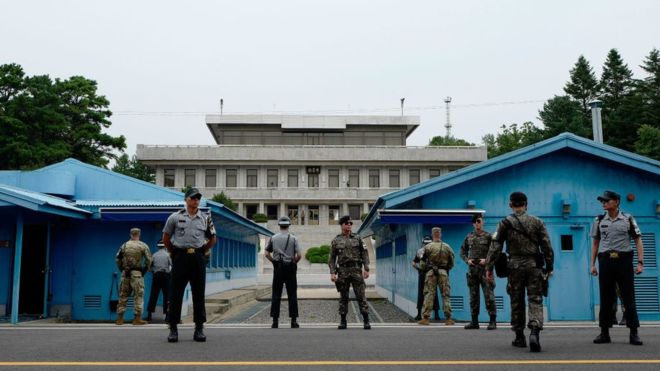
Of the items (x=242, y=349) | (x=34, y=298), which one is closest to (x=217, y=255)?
(x=34, y=298)

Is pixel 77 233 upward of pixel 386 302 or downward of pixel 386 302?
upward

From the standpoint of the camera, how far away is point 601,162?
1484cm

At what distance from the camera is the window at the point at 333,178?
77.2 m

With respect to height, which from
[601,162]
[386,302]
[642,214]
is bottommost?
[386,302]

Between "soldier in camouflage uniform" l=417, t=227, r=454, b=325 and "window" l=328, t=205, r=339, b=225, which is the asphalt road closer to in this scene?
"soldier in camouflage uniform" l=417, t=227, r=454, b=325

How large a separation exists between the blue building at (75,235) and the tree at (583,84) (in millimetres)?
61837

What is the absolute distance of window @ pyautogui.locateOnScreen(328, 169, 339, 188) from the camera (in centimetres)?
7725

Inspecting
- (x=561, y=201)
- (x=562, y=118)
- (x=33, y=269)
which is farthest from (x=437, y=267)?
(x=562, y=118)

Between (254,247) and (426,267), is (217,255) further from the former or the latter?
(254,247)

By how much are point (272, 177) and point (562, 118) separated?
33110mm

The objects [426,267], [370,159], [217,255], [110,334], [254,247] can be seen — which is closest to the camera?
[110,334]

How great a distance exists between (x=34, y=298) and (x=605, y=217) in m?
12.5

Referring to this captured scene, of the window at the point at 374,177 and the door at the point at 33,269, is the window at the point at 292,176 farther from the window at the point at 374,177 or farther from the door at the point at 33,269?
the door at the point at 33,269

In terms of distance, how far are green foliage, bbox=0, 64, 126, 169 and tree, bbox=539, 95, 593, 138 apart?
125ft
